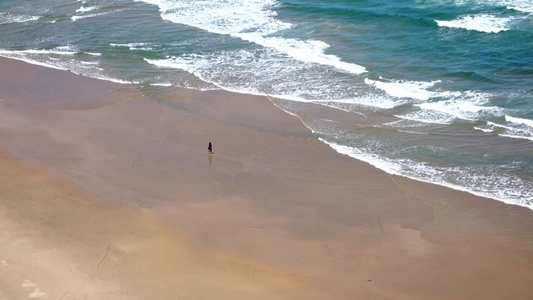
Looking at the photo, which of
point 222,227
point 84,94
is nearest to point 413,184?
point 222,227

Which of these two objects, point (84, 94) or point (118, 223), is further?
point (84, 94)

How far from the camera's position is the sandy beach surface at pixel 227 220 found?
17391 millimetres

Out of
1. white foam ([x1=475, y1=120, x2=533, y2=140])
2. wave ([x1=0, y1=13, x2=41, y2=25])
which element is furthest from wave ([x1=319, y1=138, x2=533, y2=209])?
wave ([x1=0, y1=13, x2=41, y2=25])

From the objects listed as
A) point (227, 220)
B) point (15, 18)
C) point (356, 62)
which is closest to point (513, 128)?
point (356, 62)

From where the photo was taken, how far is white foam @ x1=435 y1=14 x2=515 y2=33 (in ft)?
122

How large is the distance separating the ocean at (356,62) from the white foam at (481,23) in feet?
0.35

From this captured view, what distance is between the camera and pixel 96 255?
61.0 ft

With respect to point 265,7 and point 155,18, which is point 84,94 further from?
point 265,7

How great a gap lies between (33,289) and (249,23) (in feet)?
91.3

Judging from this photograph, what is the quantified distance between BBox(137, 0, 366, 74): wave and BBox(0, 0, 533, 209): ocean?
0.11 m

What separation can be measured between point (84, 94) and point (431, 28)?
19.8 metres

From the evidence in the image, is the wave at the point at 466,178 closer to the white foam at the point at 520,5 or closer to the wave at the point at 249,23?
the wave at the point at 249,23

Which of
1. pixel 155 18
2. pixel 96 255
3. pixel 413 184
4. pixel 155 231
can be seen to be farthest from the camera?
pixel 155 18

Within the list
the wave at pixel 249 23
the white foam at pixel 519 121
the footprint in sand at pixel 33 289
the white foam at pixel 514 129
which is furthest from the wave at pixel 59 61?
the white foam at pixel 519 121
